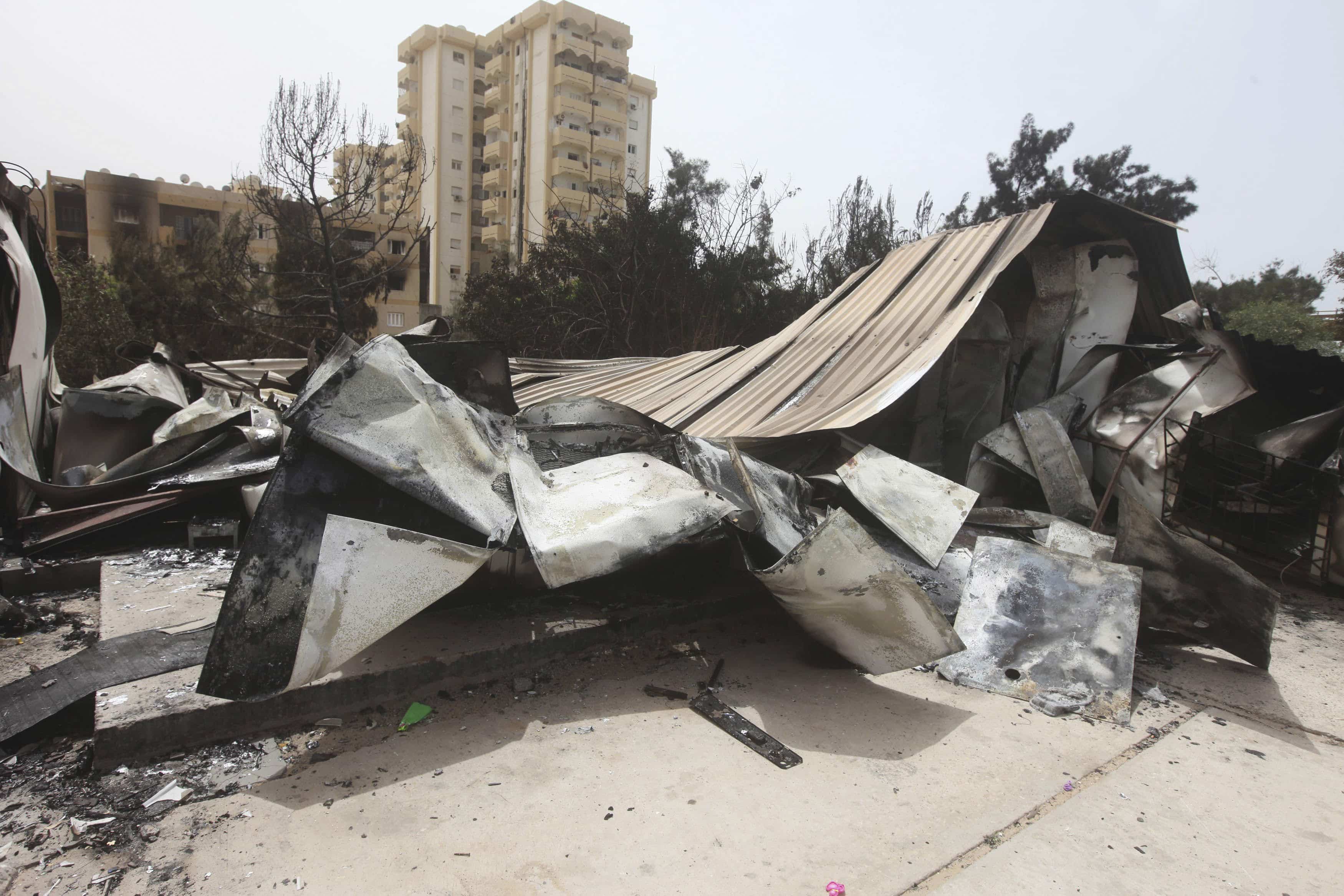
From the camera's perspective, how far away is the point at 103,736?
6.68 ft

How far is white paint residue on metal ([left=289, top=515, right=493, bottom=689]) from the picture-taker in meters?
2.05

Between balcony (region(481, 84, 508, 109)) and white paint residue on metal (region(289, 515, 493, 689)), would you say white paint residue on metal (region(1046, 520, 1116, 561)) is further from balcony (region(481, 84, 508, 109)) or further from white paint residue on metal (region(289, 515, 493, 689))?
balcony (region(481, 84, 508, 109))

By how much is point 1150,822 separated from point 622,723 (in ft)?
5.11

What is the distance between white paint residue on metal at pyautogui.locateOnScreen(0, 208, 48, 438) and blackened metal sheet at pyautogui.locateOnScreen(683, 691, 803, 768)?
474 centimetres

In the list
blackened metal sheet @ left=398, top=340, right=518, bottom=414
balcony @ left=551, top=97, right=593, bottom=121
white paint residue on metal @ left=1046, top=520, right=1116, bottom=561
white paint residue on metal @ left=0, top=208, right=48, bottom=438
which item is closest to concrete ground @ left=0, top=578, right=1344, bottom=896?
white paint residue on metal @ left=1046, top=520, right=1116, bottom=561

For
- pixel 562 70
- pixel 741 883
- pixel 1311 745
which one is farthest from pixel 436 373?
pixel 562 70

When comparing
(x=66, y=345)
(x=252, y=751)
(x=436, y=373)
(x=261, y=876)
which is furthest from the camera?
(x=66, y=345)

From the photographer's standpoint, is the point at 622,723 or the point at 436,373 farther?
the point at 436,373

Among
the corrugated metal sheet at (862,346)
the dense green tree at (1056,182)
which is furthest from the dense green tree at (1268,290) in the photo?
the corrugated metal sheet at (862,346)

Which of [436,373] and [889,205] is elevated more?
[889,205]

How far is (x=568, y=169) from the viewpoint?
4466cm

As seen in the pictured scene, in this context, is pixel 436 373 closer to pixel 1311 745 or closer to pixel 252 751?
pixel 252 751

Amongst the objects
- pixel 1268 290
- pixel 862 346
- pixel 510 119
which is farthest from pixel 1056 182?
pixel 510 119

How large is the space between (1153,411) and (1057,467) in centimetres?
80
